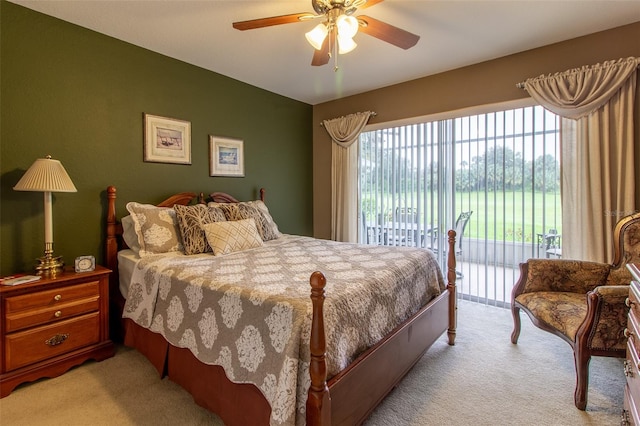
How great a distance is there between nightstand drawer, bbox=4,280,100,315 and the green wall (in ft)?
1.56

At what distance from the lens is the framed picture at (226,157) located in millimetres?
3508

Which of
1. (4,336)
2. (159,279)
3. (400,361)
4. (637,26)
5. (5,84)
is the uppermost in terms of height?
(637,26)

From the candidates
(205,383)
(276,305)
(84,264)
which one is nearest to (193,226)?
(84,264)

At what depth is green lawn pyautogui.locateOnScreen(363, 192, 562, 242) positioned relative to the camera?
9.96ft

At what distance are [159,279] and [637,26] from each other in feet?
13.7

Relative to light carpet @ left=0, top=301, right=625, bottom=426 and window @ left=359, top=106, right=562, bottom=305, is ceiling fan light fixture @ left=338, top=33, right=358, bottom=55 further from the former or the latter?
light carpet @ left=0, top=301, right=625, bottom=426

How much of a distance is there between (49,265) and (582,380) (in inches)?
137

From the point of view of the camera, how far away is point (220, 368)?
161 centimetres

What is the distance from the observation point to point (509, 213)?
10.7ft

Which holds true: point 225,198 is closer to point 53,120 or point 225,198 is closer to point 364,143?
point 53,120

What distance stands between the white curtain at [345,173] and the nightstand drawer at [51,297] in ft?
9.50

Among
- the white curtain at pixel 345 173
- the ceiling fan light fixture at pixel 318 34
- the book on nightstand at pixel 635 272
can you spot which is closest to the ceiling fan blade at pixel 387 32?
the ceiling fan light fixture at pixel 318 34

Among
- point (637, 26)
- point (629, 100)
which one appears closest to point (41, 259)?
point (629, 100)

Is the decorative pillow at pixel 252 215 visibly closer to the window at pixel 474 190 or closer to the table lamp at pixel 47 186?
the table lamp at pixel 47 186
